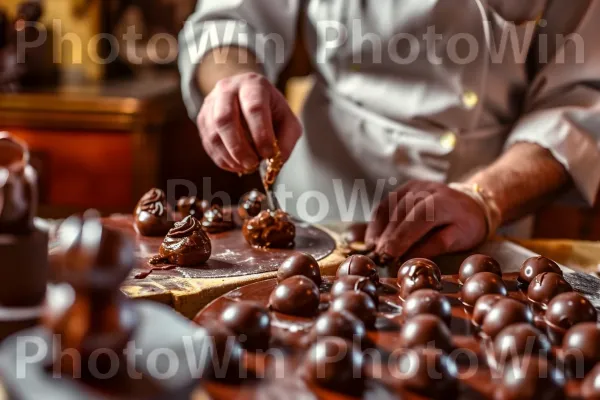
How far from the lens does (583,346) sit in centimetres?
99

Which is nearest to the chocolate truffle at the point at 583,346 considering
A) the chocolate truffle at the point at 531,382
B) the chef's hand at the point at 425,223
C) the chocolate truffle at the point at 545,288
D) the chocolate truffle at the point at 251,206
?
the chocolate truffle at the point at 531,382

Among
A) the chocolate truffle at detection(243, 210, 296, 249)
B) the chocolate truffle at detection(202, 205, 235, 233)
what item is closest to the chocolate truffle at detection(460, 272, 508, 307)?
the chocolate truffle at detection(243, 210, 296, 249)

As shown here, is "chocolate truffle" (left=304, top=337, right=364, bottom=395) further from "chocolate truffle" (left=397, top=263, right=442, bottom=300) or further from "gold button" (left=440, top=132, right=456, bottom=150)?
"gold button" (left=440, top=132, right=456, bottom=150)

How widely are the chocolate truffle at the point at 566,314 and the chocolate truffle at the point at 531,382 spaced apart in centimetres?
22

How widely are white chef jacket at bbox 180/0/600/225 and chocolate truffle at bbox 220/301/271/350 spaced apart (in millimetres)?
1162

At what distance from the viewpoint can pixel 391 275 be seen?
157cm

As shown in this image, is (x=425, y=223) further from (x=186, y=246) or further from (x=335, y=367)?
(x=335, y=367)

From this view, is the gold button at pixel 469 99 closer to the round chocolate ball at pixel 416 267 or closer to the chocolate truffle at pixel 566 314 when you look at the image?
the round chocolate ball at pixel 416 267

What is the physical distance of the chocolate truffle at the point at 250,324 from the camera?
1.01 m

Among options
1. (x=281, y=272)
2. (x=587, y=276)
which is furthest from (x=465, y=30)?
(x=281, y=272)

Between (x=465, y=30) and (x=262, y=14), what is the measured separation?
589mm

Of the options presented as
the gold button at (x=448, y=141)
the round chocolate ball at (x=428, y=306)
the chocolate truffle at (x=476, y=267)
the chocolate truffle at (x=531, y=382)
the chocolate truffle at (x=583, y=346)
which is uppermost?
the chocolate truffle at (x=531, y=382)

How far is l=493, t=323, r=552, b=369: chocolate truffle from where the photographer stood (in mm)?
962

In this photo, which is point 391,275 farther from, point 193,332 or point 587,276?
point 193,332
